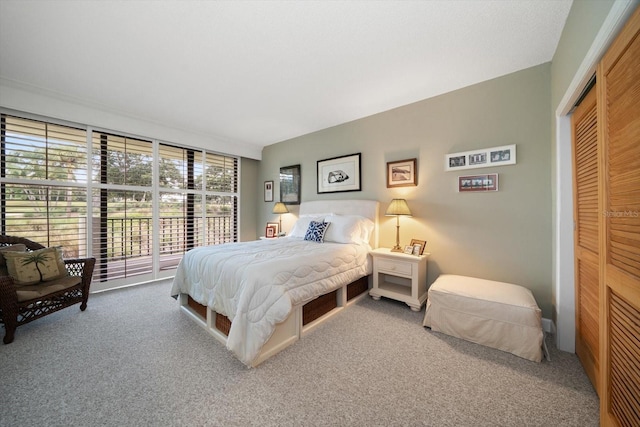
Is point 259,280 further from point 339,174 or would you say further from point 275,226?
point 275,226

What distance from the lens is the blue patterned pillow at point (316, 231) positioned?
3.10m

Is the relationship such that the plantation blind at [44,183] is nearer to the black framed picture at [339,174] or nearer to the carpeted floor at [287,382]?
the carpeted floor at [287,382]

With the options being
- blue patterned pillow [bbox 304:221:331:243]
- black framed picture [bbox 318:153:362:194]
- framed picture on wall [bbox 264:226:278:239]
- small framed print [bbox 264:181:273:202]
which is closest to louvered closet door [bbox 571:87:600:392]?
black framed picture [bbox 318:153:362:194]

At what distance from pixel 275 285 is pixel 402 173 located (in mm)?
2218

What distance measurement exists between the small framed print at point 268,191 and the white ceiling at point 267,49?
6.60ft

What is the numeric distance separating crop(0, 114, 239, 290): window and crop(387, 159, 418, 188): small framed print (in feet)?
10.7

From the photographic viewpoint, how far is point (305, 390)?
1509 millimetres

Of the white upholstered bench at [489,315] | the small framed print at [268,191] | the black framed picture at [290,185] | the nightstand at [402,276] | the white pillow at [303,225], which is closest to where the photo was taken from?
the white upholstered bench at [489,315]

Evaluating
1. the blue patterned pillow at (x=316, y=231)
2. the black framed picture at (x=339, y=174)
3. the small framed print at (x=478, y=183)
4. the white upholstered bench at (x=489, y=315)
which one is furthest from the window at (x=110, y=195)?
the small framed print at (x=478, y=183)

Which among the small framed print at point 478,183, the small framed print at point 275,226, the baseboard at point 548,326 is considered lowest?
the baseboard at point 548,326

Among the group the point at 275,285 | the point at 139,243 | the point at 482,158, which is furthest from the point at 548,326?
the point at 139,243

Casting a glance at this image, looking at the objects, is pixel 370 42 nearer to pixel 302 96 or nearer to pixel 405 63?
pixel 405 63

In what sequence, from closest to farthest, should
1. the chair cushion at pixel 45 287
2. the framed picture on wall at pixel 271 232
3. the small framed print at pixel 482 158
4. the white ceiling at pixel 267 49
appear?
the white ceiling at pixel 267 49, the chair cushion at pixel 45 287, the small framed print at pixel 482 158, the framed picture on wall at pixel 271 232

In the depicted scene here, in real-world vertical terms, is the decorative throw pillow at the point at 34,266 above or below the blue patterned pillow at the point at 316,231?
below
